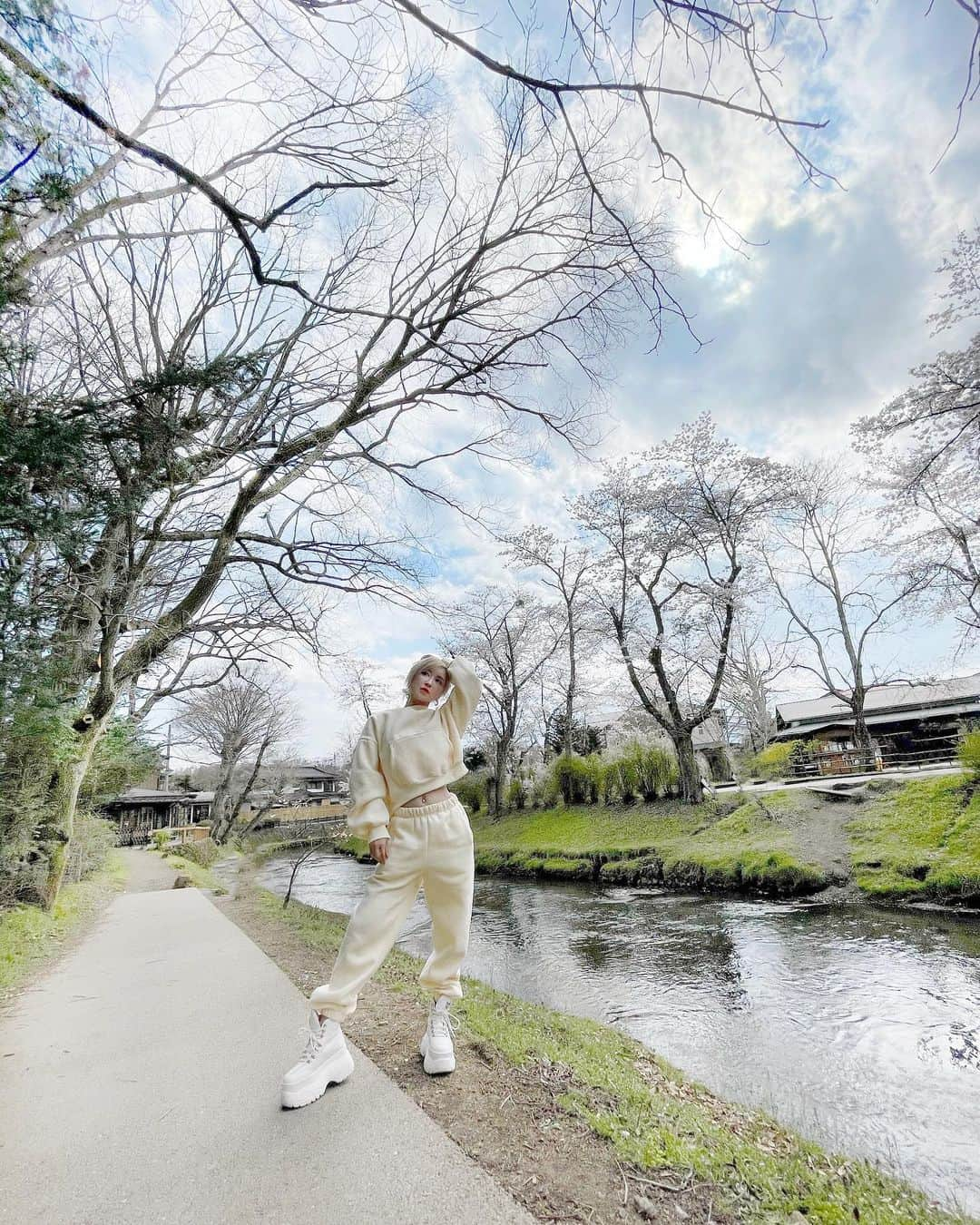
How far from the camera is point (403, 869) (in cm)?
222

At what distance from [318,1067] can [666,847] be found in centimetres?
1140

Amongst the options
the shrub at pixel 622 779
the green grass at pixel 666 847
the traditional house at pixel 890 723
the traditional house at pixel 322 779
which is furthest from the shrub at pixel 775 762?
the traditional house at pixel 322 779

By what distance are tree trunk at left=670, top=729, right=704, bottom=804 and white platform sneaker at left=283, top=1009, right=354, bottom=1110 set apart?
553 inches

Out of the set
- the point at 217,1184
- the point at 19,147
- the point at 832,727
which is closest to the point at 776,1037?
the point at 217,1184

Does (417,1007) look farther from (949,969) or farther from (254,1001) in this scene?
(949,969)

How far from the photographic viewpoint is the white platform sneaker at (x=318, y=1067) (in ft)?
6.44

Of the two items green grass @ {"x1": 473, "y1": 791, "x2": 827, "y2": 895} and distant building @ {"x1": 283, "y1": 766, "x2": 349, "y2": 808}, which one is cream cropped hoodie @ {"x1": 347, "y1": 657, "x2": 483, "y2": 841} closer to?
green grass @ {"x1": 473, "y1": 791, "x2": 827, "y2": 895}

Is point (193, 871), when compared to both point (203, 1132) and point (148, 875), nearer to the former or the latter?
point (148, 875)

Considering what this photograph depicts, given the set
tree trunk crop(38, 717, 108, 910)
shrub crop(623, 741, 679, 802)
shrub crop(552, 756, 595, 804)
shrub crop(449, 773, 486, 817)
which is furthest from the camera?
shrub crop(449, 773, 486, 817)

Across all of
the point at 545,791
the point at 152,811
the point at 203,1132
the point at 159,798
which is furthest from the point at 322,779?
the point at 203,1132

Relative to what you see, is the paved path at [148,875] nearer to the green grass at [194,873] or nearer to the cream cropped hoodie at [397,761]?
the green grass at [194,873]

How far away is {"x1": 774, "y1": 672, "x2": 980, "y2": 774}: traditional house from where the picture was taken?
17.9 meters

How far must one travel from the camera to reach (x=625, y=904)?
908cm

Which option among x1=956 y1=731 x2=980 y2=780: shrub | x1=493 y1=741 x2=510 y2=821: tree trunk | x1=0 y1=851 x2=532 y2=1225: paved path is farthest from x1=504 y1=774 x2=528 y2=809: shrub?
x1=0 y1=851 x2=532 y2=1225: paved path
